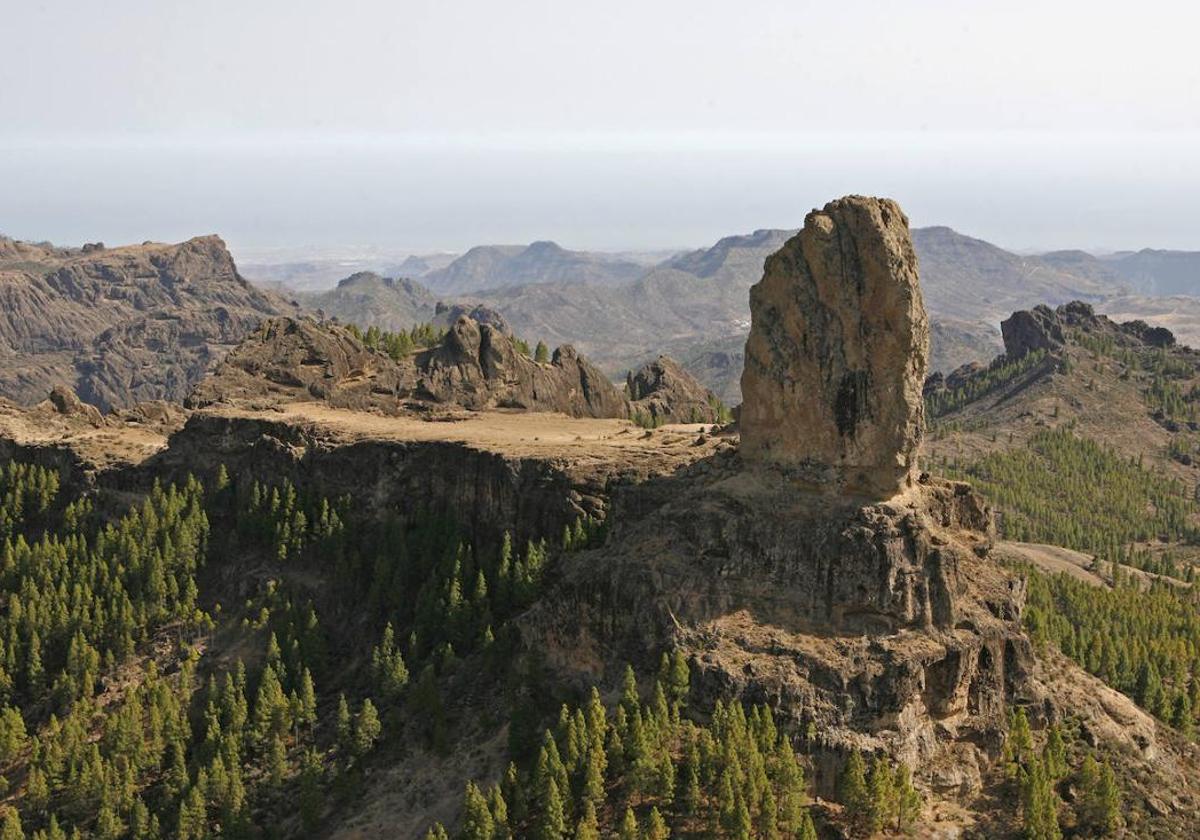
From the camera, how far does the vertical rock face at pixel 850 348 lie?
97.4 metres

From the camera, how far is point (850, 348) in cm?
9869

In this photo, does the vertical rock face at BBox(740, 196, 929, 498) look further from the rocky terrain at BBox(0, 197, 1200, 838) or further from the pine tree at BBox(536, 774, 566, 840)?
the pine tree at BBox(536, 774, 566, 840)

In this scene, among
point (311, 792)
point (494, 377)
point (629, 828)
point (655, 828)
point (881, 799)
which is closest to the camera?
point (629, 828)

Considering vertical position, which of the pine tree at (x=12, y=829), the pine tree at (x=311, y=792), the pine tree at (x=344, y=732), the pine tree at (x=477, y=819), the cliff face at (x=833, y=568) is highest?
the cliff face at (x=833, y=568)

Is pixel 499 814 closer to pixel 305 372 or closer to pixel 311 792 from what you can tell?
pixel 311 792

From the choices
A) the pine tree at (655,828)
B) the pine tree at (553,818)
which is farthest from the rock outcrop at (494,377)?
the pine tree at (655,828)

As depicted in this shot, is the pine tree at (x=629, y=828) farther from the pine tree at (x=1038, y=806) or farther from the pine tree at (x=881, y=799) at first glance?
the pine tree at (x=1038, y=806)

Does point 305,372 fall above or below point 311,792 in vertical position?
above

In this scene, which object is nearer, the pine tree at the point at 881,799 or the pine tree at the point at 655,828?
the pine tree at the point at 655,828

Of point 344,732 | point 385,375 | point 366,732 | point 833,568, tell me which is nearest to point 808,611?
point 833,568

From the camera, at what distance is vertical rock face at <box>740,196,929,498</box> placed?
97375 mm

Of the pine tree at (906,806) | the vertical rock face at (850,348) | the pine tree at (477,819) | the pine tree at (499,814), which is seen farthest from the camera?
the vertical rock face at (850,348)

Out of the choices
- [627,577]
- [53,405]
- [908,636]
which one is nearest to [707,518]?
[627,577]

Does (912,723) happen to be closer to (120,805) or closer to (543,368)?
(120,805)
